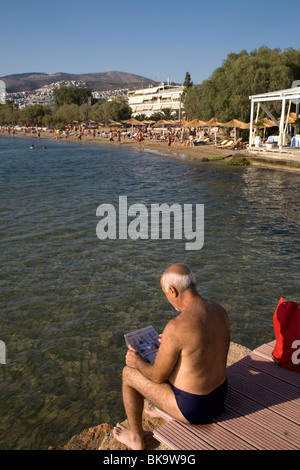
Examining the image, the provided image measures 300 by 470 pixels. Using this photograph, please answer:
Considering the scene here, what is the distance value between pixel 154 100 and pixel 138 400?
15825 centimetres

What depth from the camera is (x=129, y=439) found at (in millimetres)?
3279

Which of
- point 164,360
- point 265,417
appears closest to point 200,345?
point 164,360

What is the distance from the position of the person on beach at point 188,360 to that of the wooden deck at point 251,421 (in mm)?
106

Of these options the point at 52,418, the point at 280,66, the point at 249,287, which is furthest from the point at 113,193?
the point at 280,66

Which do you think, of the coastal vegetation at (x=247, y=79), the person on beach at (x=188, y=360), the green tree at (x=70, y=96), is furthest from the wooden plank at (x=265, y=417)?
the green tree at (x=70, y=96)

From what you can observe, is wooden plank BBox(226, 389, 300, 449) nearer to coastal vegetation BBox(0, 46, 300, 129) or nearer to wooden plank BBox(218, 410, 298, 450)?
wooden plank BBox(218, 410, 298, 450)

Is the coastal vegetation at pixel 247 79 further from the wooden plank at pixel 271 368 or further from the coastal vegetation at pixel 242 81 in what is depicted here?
the wooden plank at pixel 271 368

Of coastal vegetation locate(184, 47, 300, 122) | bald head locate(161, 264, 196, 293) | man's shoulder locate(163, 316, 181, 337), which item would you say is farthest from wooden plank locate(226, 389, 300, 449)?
coastal vegetation locate(184, 47, 300, 122)

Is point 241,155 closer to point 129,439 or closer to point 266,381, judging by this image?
Result: point 266,381

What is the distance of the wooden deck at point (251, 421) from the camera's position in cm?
274

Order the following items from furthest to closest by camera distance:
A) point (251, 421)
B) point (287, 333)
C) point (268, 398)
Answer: point (287, 333) → point (268, 398) → point (251, 421)

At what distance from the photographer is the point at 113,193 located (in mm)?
19781

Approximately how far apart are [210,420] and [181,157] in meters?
35.1

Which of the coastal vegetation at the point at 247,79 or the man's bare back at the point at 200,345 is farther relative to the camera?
the coastal vegetation at the point at 247,79
